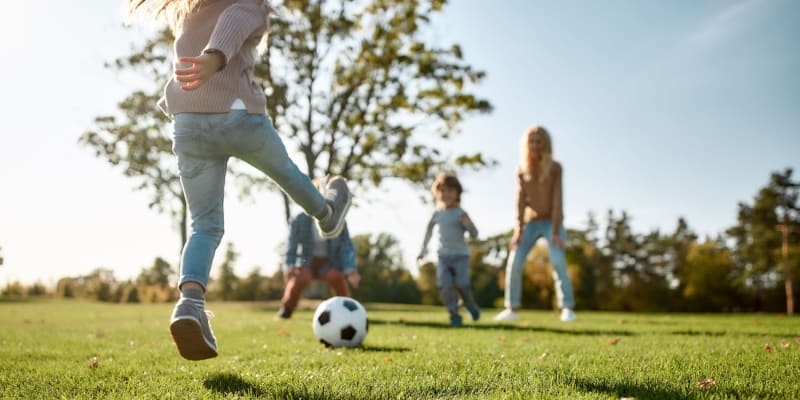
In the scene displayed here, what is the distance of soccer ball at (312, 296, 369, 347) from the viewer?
487 centimetres

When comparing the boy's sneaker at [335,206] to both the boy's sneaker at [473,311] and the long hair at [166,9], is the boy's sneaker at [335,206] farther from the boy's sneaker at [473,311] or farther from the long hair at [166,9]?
the boy's sneaker at [473,311]

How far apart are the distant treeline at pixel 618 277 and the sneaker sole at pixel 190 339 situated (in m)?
29.7

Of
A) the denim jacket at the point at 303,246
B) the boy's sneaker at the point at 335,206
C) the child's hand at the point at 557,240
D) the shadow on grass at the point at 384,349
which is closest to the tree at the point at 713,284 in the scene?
the child's hand at the point at 557,240

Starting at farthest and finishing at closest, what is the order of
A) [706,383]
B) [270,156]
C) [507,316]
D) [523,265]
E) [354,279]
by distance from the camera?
[507,316]
[523,265]
[354,279]
[270,156]
[706,383]

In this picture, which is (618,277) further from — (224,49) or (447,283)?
(224,49)

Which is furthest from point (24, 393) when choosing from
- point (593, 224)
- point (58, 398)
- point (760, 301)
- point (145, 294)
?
point (593, 224)

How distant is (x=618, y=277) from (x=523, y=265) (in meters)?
58.7

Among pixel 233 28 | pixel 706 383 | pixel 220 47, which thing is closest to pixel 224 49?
pixel 220 47

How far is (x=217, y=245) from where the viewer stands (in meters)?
3.44

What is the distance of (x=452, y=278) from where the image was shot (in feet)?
25.9

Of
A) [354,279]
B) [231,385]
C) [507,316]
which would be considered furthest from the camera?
[507,316]

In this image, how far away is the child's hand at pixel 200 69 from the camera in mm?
2943

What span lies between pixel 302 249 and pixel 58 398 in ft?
20.0

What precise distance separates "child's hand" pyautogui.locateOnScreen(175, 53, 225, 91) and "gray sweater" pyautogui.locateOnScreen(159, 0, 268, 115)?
0.17 feet
